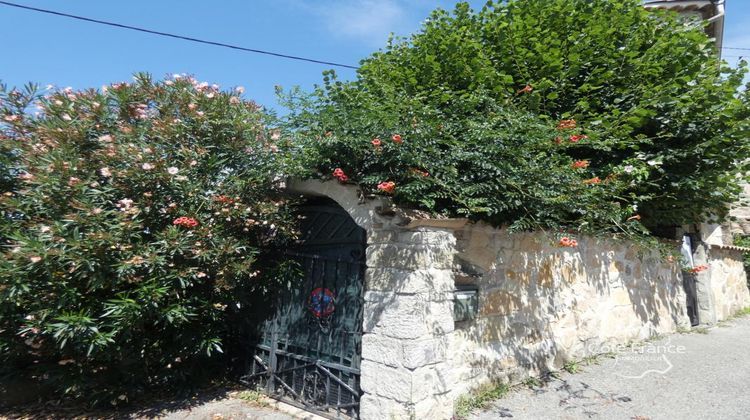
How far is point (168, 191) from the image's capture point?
11.1ft

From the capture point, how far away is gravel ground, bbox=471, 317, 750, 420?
135 inches

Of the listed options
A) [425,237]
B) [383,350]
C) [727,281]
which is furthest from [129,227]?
[727,281]

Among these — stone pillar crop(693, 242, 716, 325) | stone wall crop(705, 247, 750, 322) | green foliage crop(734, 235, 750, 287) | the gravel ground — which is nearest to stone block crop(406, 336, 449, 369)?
the gravel ground

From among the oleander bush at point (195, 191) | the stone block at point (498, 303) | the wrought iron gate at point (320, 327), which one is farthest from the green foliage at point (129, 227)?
the stone block at point (498, 303)

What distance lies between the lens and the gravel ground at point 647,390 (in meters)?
3.44

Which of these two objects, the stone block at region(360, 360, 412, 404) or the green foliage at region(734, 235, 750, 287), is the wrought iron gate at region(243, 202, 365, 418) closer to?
the stone block at region(360, 360, 412, 404)

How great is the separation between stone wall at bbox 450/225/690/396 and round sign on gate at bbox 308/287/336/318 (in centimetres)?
110

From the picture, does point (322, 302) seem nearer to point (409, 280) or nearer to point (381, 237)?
point (381, 237)

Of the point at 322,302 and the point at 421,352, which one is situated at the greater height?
the point at 322,302

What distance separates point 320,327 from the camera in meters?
3.71

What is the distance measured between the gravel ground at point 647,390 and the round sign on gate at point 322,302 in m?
1.46

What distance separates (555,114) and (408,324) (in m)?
3.44

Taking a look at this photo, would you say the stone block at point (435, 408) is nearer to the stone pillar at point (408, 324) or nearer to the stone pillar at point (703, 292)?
the stone pillar at point (408, 324)

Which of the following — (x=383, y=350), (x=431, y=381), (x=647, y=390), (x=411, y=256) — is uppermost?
(x=411, y=256)
